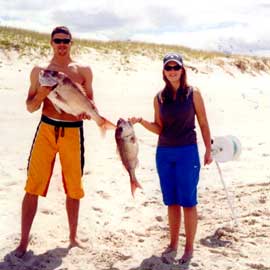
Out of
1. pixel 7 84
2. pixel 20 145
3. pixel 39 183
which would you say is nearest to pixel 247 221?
pixel 39 183

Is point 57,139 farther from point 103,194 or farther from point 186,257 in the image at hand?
point 103,194

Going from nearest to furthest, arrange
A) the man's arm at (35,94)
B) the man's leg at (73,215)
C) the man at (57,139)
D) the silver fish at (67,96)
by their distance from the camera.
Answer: the silver fish at (67,96), the man's arm at (35,94), the man at (57,139), the man's leg at (73,215)

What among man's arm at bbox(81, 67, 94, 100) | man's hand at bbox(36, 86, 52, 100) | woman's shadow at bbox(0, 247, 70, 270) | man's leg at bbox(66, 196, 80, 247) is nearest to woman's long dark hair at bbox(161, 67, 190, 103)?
man's arm at bbox(81, 67, 94, 100)

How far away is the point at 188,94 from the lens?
4.84 m

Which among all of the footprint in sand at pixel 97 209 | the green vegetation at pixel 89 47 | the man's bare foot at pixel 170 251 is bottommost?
the man's bare foot at pixel 170 251

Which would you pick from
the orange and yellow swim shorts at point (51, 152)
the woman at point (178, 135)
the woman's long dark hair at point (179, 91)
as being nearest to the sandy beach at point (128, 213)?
the woman at point (178, 135)

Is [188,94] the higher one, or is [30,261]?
[188,94]

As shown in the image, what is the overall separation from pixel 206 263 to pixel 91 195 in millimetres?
2550

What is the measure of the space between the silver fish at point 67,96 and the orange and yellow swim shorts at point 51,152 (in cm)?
29

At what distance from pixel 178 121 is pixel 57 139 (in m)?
1.08

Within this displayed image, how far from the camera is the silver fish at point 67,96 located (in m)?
4.55

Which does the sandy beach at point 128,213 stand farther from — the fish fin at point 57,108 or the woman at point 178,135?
the fish fin at point 57,108

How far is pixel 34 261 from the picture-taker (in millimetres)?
5117

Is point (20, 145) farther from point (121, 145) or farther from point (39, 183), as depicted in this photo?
point (121, 145)
